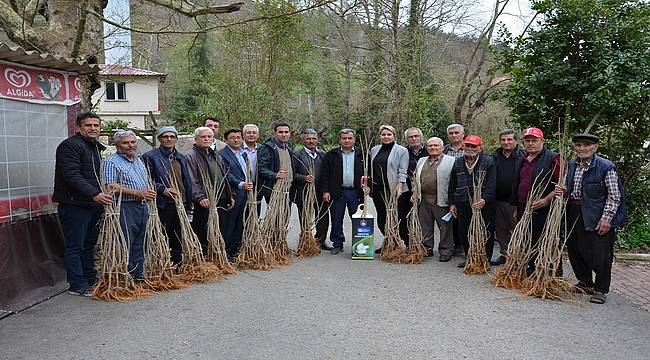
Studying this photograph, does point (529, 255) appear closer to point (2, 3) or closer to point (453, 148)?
point (453, 148)

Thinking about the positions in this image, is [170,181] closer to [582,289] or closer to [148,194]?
[148,194]

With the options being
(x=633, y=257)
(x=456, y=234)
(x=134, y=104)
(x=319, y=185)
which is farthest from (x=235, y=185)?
(x=134, y=104)

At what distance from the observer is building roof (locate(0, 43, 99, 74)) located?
3968 millimetres

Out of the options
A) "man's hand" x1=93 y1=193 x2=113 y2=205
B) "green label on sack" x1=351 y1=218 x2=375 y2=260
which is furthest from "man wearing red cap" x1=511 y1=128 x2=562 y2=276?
"man's hand" x1=93 y1=193 x2=113 y2=205

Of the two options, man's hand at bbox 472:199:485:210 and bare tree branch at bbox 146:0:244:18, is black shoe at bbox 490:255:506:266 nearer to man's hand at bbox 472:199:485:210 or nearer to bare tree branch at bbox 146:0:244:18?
man's hand at bbox 472:199:485:210

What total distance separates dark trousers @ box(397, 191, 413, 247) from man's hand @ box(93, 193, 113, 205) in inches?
119

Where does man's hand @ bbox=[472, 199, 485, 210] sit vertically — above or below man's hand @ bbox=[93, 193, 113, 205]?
below

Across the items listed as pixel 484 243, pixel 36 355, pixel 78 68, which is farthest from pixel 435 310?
pixel 78 68

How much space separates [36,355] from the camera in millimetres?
3172

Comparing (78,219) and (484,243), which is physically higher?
(78,219)

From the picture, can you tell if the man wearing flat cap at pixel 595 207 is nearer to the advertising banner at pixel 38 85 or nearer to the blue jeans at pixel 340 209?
the blue jeans at pixel 340 209

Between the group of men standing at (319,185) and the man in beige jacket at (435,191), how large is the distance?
1cm

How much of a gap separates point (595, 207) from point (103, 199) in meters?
3.87

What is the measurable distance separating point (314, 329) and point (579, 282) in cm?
243
